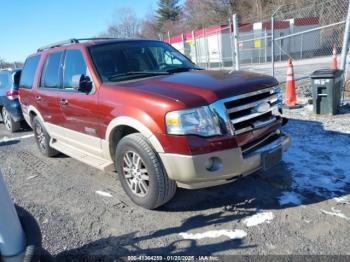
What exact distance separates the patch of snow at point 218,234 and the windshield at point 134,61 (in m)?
2.08

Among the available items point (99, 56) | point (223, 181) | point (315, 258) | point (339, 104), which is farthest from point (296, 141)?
point (99, 56)

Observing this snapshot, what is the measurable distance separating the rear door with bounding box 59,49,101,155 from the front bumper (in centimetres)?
132

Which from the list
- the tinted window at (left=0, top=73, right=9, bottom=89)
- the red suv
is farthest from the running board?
the tinted window at (left=0, top=73, right=9, bottom=89)

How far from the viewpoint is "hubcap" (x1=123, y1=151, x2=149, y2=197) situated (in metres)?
3.71

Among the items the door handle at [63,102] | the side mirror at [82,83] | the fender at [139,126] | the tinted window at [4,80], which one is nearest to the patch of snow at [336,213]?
the fender at [139,126]

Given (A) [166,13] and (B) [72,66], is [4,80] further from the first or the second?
(A) [166,13]

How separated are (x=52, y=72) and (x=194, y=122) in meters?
3.17

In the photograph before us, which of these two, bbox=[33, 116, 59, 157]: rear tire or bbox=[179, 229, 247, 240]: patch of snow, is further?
bbox=[33, 116, 59, 157]: rear tire

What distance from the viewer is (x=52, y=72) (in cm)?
538

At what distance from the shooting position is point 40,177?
5.35 metres

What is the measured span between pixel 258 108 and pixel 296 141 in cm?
232

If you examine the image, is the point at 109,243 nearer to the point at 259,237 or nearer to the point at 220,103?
the point at 259,237

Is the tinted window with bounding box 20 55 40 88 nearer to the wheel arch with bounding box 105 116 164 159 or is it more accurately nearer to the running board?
the running board

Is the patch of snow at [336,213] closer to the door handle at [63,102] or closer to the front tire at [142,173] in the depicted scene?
the front tire at [142,173]
